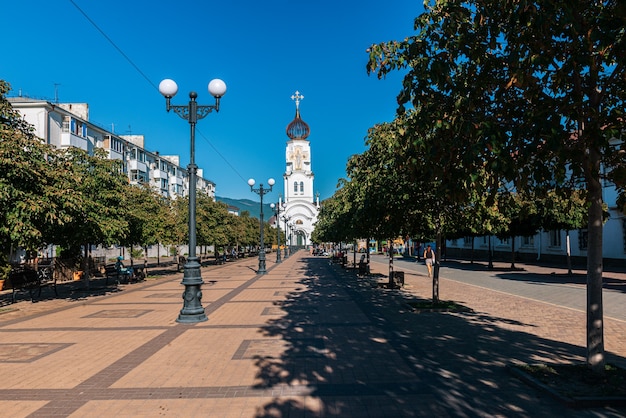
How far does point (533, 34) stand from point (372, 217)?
27.1ft

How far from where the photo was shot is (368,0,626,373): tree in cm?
435

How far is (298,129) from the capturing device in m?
103

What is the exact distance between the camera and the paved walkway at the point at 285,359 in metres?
4.76

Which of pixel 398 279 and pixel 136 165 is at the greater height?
pixel 136 165

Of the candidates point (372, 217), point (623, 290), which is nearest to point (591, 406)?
point (372, 217)

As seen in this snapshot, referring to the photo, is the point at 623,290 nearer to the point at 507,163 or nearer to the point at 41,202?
the point at 507,163

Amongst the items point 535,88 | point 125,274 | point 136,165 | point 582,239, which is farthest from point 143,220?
point 136,165

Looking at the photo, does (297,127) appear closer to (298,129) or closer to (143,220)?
(298,129)

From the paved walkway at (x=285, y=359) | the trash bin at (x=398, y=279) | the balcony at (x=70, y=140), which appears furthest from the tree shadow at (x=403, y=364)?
the balcony at (x=70, y=140)

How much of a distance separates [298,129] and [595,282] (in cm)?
9987

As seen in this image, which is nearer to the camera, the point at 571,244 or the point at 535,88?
the point at 535,88

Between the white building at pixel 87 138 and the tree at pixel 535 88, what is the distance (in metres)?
15.5

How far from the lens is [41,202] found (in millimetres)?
10656

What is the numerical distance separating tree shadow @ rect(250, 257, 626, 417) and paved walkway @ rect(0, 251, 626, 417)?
0.02 meters
